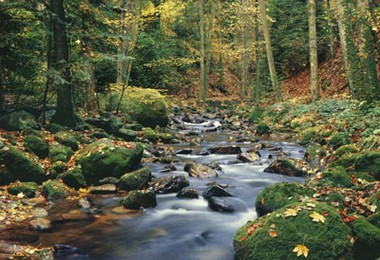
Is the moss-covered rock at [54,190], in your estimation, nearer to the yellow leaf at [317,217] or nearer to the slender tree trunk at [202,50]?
the yellow leaf at [317,217]

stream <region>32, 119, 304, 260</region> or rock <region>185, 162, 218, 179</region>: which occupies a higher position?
rock <region>185, 162, 218, 179</region>

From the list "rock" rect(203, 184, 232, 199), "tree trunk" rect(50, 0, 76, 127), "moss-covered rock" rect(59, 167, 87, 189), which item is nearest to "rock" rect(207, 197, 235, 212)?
"rock" rect(203, 184, 232, 199)

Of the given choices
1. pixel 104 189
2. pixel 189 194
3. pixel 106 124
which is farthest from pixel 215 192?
pixel 106 124

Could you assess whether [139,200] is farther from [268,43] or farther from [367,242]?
[268,43]

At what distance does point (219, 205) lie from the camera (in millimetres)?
8578

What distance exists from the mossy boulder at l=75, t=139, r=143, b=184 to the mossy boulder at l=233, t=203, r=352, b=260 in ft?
16.7

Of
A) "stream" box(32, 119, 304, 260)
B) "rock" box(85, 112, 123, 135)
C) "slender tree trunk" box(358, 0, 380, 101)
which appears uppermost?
"slender tree trunk" box(358, 0, 380, 101)

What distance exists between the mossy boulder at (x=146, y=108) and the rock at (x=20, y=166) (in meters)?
9.67

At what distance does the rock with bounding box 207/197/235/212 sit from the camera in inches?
336

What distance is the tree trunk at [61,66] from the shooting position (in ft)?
41.7

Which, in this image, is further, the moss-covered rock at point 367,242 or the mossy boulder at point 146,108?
the mossy boulder at point 146,108

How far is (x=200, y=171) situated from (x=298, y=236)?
18.3 ft

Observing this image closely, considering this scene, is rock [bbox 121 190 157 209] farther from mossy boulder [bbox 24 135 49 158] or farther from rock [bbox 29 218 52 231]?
mossy boulder [bbox 24 135 49 158]

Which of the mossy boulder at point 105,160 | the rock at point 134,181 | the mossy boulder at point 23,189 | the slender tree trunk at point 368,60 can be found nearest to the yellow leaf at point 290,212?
Answer: the rock at point 134,181
